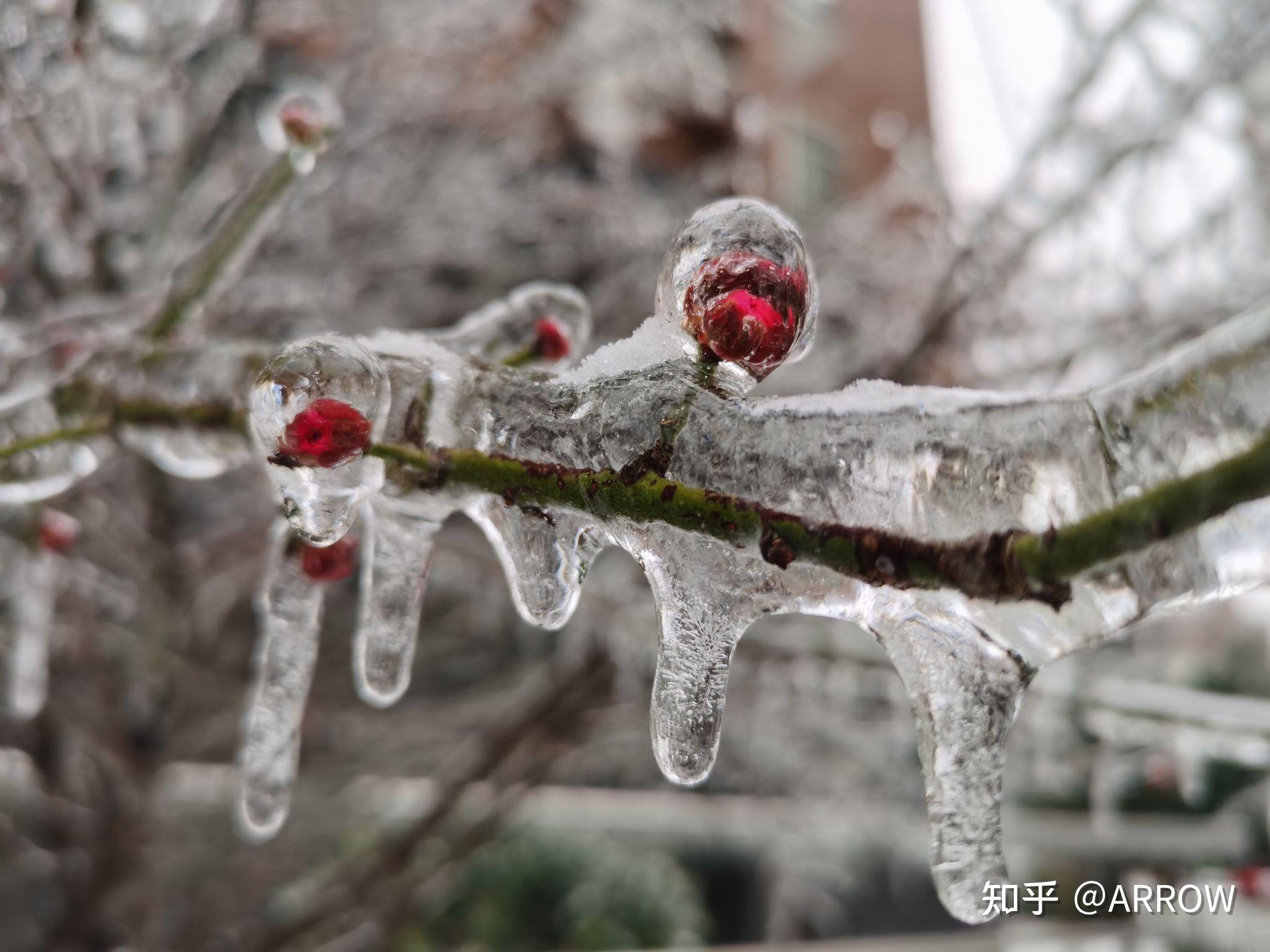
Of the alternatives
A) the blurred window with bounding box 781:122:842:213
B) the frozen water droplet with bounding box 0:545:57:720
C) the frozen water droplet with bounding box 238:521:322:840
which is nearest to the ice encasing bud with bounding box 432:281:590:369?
the frozen water droplet with bounding box 238:521:322:840

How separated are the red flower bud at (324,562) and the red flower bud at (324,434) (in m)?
0.30

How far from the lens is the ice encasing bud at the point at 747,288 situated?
598 mm

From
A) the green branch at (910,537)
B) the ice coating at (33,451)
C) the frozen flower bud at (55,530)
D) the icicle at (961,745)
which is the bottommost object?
the icicle at (961,745)

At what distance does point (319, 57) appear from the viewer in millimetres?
4336

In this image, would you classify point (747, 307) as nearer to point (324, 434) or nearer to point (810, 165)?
point (324, 434)

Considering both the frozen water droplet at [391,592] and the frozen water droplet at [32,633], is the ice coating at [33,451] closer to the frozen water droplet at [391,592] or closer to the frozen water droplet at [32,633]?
the frozen water droplet at [391,592]

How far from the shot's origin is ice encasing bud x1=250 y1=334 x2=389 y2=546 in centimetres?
59

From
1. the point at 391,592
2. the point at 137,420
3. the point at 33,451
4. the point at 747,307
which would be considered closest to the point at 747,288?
the point at 747,307

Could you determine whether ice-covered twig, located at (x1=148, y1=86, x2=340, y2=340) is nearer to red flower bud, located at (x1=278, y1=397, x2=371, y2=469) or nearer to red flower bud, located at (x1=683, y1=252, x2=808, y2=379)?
red flower bud, located at (x1=278, y1=397, x2=371, y2=469)

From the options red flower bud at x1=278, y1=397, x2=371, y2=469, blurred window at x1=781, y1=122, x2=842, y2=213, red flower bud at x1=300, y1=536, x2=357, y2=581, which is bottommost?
red flower bud at x1=300, y1=536, x2=357, y2=581

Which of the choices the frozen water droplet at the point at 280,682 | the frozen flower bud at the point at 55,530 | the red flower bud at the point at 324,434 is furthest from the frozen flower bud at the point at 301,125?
the frozen flower bud at the point at 55,530

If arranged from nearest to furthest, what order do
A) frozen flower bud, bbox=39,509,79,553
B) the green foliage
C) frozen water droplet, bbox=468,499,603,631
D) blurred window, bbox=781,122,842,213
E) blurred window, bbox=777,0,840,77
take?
frozen water droplet, bbox=468,499,603,631 < frozen flower bud, bbox=39,509,79,553 < the green foliage < blurred window, bbox=781,122,842,213 < blurred window, bbox=777,0,840,77

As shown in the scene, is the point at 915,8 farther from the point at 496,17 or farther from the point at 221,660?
the point at 221,660

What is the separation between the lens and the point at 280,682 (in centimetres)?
98
